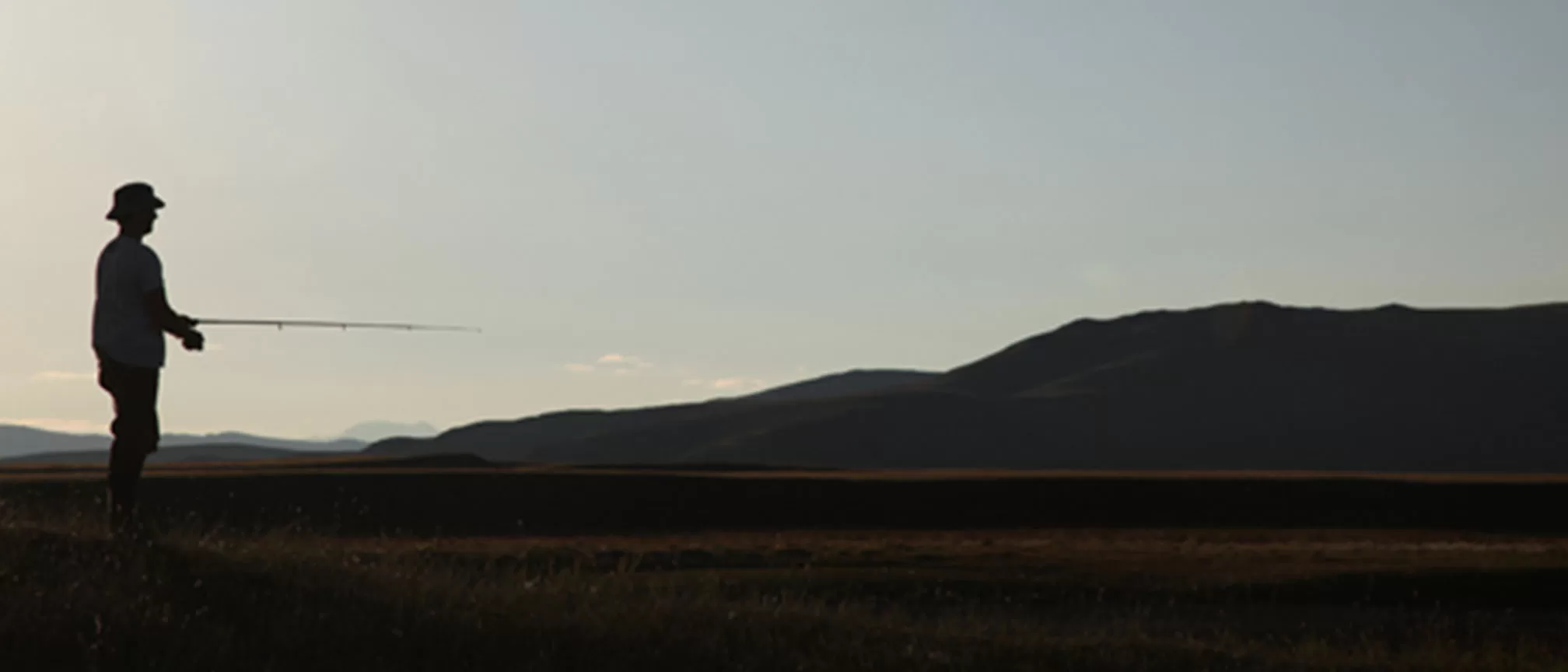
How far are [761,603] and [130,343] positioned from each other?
597cm

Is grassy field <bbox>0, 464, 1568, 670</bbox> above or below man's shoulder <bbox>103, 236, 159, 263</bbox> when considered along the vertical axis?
below

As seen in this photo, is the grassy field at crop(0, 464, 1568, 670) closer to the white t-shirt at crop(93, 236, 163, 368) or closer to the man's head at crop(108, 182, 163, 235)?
the white t-shirt at crop(93, 236, 163, 368)

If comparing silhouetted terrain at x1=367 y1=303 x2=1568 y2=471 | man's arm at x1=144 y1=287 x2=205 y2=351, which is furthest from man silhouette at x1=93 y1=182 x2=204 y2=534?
silhouetted terrain at x1=367 y1=303 x2=1568 y2=471

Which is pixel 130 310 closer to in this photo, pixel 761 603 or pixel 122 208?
pixel 122 208

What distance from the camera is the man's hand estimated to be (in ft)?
39.3

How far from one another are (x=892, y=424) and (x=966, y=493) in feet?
430

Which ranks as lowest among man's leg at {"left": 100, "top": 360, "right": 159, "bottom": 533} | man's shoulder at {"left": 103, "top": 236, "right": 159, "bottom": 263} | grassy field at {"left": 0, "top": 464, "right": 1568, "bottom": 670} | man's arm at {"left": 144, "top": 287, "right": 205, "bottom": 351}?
grassy field at {"left": 0, "top": 464, "right": 1568, "bottom": 670}

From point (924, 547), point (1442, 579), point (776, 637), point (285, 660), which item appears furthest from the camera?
point (924, 547)

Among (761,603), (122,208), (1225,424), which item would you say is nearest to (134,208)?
(122,208)

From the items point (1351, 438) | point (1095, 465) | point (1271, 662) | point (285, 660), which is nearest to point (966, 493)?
point (1271, 662)

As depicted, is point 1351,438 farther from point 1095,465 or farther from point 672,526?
point 672,526

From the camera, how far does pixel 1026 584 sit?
24.0 metres

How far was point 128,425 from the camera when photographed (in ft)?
39.0

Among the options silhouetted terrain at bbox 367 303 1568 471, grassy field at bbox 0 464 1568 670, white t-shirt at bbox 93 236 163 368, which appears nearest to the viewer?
grassy field at bbox 0 464 1568 670
